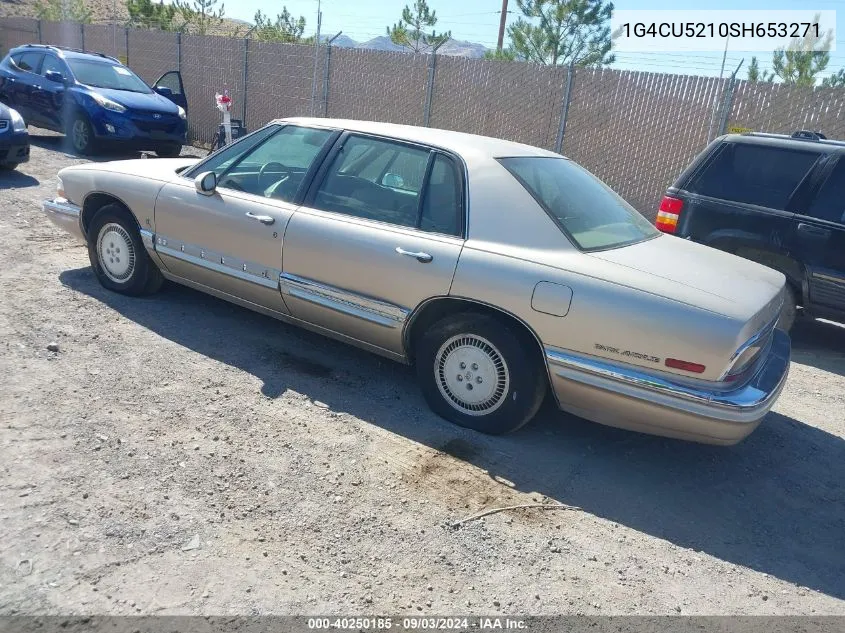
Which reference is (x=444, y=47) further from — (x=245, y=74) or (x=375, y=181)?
(x=375, y=181)

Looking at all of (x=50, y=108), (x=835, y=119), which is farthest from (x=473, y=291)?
(x=50, y=108)

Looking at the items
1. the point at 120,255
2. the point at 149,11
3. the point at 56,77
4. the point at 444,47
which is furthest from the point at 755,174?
the point at 444,47

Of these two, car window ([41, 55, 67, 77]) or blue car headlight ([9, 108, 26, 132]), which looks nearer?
blue car headlight ([9, 108, 26, 132])

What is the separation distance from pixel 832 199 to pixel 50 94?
1225 centimetres

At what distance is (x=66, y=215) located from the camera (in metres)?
5.60

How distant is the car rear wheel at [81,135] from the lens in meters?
11.9

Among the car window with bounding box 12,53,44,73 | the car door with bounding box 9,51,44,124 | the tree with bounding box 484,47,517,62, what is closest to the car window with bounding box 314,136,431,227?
the car door with bounding box 9,51,44,124

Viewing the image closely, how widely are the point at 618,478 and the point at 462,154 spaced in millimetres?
2038

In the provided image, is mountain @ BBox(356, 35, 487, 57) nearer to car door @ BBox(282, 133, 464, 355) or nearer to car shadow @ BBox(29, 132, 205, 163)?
car shadow @ BBox(29, 132, 205, 163)

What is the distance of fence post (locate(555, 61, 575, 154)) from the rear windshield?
25.3 ft

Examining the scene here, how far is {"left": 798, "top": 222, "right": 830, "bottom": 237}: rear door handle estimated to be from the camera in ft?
19.3

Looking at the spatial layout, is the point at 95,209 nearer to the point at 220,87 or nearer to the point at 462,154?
the point at 462,154

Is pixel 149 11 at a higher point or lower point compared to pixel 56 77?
higher

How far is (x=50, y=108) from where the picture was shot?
1245cm
